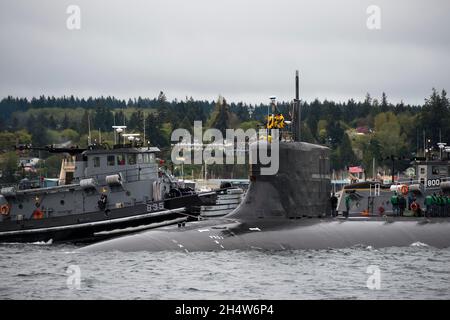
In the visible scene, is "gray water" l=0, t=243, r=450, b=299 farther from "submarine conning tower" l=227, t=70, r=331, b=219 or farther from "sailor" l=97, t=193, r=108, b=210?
"sailor" l=97, t=193, r=108, b=210

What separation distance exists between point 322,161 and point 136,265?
9.13 m

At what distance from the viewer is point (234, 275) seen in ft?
87.7

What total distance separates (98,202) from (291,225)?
39.1 ft

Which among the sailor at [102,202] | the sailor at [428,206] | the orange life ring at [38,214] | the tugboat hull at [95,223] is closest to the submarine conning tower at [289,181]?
the sailor at [428,206]

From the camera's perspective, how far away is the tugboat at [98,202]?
4159 centimetres

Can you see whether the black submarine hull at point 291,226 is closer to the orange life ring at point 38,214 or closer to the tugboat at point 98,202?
the tugboat at point 98,202

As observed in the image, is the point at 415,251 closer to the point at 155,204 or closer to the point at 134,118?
the point at 155,204

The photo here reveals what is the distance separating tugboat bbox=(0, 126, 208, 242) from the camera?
41594 millimetres

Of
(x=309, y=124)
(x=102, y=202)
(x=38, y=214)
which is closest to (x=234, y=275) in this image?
(x=102, y=202)

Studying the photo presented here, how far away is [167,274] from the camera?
2681 centimetres

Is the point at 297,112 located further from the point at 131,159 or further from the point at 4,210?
the point at 4,210

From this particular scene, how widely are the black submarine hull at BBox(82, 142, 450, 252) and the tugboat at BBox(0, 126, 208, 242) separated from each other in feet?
27.6

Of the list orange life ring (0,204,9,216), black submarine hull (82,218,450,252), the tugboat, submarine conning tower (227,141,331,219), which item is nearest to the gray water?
black submarine hull (82,218,450,252)
